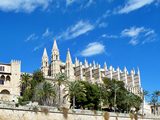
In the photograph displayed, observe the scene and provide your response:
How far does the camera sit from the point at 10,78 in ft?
295

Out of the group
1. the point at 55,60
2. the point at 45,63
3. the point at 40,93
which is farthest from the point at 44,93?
the point at 45,63

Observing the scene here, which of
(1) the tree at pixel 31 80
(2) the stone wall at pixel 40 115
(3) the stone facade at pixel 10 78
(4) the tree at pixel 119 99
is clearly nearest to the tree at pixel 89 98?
(4) the tree at pixel 119 99

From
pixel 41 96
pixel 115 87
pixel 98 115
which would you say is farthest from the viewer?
pixel 115 87

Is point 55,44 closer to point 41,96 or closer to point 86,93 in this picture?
point 86,93

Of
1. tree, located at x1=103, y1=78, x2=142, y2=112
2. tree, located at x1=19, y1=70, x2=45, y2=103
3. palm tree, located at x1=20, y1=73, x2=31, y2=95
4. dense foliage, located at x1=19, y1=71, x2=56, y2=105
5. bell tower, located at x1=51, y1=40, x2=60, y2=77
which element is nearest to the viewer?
dense foliage, located at x1=19, y1=71, x2=56, y2=105

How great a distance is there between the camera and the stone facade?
292 feet

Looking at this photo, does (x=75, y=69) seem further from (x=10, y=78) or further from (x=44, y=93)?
(x=44, y=93)

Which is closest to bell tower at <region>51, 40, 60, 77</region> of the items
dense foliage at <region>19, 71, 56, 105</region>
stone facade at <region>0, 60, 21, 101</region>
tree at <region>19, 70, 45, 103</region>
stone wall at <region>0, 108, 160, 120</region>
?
tree at <region>19, 70, 45, 103</region>

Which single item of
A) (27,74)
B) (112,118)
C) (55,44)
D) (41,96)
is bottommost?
(112,118)

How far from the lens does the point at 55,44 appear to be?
11931cm

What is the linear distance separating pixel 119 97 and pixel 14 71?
87.6 ft

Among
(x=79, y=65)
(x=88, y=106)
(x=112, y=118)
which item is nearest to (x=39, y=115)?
(x=112, y=118)

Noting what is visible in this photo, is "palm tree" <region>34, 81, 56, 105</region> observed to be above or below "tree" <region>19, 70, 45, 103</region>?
below

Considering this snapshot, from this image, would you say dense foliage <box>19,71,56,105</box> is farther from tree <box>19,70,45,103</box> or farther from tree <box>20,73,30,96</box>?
tree <box>20,73,30,96</box>
